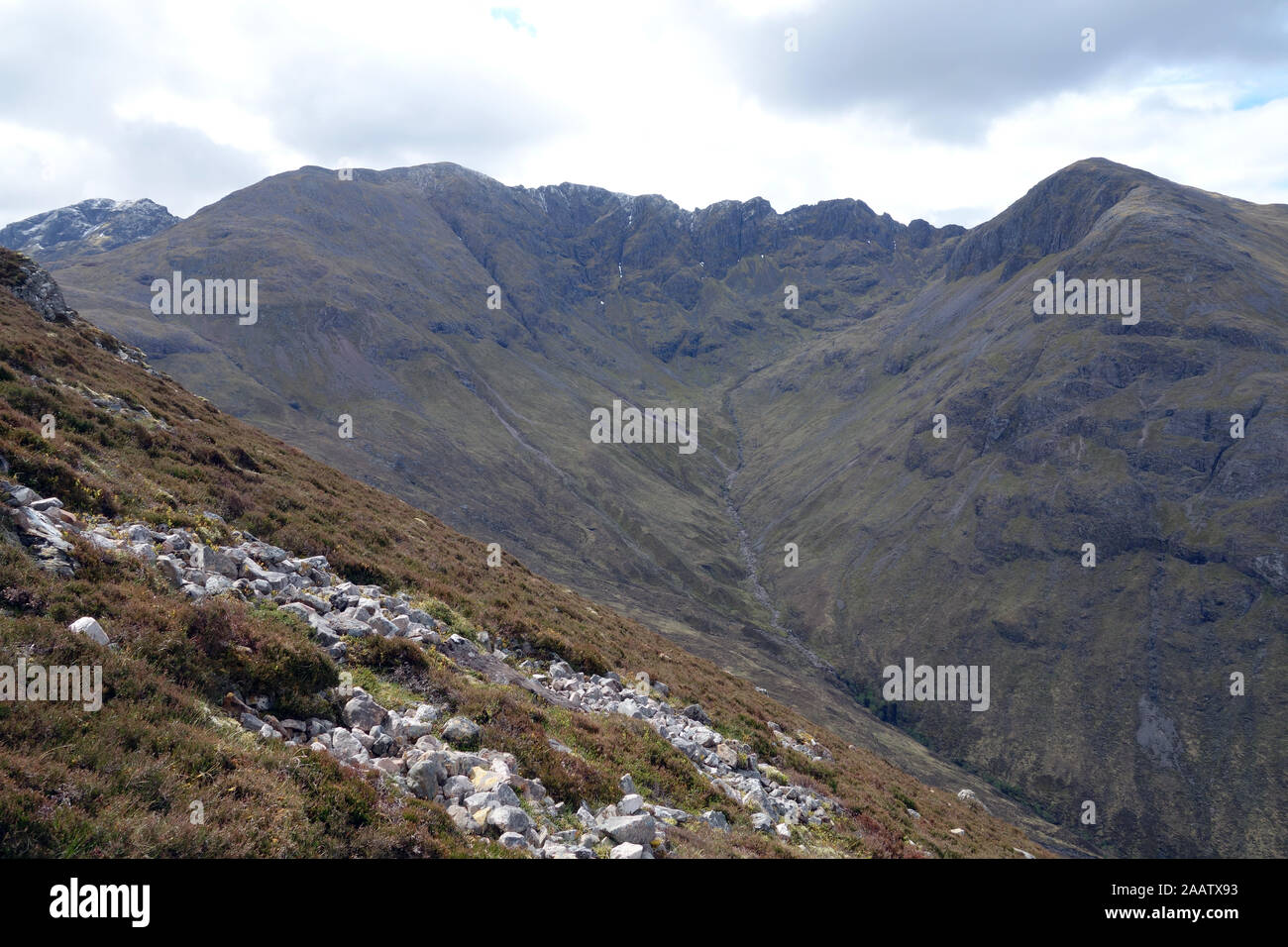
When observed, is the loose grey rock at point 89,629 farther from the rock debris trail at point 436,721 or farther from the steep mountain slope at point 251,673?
the steep mountain slope at point 251,673

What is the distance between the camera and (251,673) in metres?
11.2

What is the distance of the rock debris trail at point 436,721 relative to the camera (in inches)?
402

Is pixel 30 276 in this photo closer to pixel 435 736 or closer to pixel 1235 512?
pixel 435 736

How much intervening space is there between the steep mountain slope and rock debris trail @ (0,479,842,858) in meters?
0.16

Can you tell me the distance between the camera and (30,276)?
1245 inches

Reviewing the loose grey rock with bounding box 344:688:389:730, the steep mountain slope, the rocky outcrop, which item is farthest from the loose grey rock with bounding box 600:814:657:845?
the rocky outcrop

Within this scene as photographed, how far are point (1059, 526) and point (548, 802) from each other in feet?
725

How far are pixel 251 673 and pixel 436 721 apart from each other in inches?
136

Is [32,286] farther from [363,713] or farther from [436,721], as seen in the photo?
[436,721]

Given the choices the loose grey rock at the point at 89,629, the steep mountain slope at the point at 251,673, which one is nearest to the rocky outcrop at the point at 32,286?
the steep mountain slope at the point at 251,673

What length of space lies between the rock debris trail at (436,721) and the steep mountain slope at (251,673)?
16cm

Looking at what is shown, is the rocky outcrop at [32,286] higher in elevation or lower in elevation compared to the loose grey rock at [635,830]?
higher
